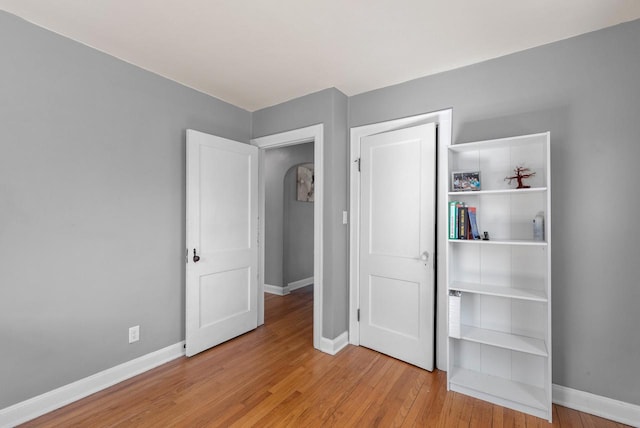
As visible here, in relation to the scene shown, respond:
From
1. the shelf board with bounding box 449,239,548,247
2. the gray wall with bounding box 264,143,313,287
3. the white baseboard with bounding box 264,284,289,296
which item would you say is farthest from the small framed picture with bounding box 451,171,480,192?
the white baseboard with bounding box 264,284,289,296

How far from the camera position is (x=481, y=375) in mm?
2297

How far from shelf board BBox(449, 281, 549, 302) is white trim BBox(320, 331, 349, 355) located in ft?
3.94

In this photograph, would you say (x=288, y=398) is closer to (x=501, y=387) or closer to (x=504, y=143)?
(x=501, y=387)

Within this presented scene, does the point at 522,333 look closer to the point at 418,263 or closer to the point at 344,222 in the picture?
the point at 418,263

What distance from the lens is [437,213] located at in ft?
8.43

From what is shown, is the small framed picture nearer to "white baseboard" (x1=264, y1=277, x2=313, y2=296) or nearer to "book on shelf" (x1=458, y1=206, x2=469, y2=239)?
"book on shelf" (x1=458, y1=206, x2=469, y2=239)

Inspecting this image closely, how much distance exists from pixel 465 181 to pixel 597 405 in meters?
1.67

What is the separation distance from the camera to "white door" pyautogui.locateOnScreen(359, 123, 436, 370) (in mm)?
2520

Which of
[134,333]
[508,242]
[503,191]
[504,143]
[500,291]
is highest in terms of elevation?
[504,143]

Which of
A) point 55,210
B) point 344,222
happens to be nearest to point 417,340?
point 344,222

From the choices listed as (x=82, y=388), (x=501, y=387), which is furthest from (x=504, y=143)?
(x=82, y=388)

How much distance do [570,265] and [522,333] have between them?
584 mm

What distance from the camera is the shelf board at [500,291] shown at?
1975mm

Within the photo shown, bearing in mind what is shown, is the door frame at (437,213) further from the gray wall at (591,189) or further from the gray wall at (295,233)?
the gray wall at (295,233)
